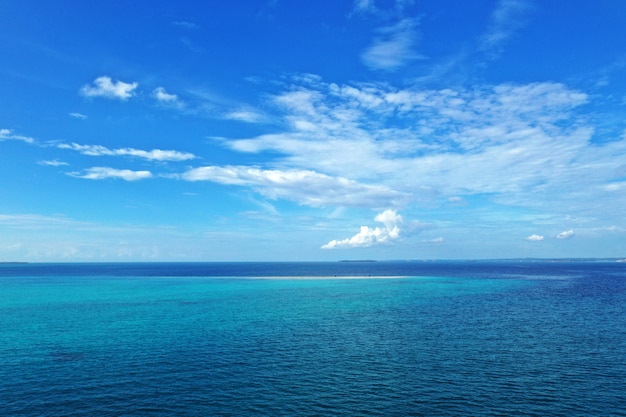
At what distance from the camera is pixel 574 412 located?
4047 cm

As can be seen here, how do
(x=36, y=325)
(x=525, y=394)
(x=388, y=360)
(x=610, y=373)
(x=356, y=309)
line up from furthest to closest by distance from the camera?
1. (x=356, y=309)
2. (x=36, y=325)
3. (x=388, y=360)
4. (x=610, y=373)
5. (x=525, y=394)

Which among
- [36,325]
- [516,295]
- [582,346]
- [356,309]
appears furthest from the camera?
[516,295]

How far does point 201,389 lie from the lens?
154 ft

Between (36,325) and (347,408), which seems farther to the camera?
(36,325)

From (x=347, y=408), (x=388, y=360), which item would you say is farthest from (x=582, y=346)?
(x=347, y=408)

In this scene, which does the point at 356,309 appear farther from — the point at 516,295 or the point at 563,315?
the point at 516,295

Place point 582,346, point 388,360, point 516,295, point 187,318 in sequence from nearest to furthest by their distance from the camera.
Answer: point 388,360, point 582,346, point 187,318, point 516,295

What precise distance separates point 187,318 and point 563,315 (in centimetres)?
8791

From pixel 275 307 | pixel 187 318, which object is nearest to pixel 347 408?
pixel 187 318

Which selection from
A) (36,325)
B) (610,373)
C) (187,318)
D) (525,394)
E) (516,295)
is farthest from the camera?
(516,295)

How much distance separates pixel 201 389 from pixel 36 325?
186 ft

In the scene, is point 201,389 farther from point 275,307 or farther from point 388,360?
point 275,307

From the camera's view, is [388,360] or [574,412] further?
[388,360]

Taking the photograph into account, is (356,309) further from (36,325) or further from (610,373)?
(36,325)
